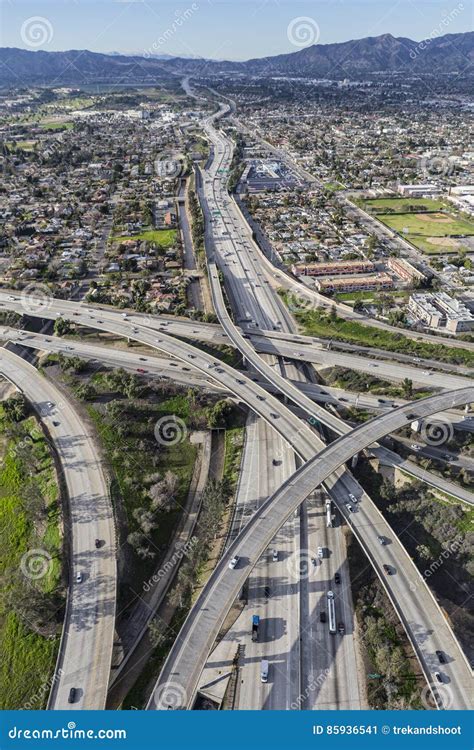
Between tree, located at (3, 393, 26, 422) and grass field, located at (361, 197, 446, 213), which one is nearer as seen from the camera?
tree, located at (3, 393, 26, 422)

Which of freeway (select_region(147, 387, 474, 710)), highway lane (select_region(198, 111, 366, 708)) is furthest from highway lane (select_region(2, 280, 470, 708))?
highway lane (select_region(198, 111, 366, 708))

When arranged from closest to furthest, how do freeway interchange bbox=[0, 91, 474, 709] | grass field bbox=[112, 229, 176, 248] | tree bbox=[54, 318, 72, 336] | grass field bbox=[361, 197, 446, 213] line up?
freeway interchange bbox=[0, 91, 474, 709], tree bbox=[54, 318, 72, 336], grass field bbox=[112, 229, 176, 248], grass field bbox=[361, 197, 446, 213]

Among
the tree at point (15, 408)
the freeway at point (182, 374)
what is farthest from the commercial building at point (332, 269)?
Result: the tree at point (15, 408)

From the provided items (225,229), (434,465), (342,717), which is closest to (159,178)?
(225,229)

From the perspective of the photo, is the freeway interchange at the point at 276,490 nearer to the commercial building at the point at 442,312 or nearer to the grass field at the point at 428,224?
the commercial building at the point at 442,312

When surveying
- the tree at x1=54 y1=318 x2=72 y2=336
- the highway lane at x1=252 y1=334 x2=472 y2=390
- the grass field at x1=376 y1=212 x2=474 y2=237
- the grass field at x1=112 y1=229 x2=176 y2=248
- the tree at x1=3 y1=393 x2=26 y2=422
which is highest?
the grass field at x1=376 y1=212 x2=474 y2=237

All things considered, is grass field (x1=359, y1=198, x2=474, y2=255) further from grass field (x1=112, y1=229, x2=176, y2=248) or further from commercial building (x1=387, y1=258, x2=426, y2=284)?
grass field (x1=112, y1=229, x2=176, y2=248)

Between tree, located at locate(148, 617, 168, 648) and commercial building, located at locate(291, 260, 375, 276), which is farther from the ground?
commercial building, located at locate(291, 260, 375, 276)

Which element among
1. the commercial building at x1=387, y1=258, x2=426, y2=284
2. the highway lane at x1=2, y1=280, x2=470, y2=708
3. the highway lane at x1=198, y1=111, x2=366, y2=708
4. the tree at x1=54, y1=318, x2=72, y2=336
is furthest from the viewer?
the commercial building at x1=387, y1=258, x2=426, y2=284

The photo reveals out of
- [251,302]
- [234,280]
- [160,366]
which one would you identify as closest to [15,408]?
[160,366]
